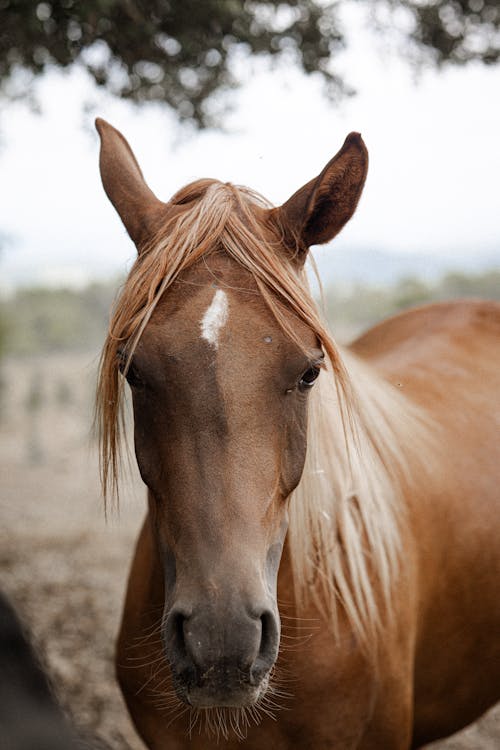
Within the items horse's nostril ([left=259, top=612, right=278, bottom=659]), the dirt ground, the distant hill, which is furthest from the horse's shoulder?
horse's nostril ([left=259, top=612, right=278, bottom=659])

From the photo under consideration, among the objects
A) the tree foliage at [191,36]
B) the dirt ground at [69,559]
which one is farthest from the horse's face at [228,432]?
the tree foliage at [191,36]

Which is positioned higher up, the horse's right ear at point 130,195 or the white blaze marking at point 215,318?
the horse's right ear at point 130,195

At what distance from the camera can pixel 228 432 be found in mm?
1495

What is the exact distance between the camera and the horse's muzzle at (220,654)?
4.48 ft

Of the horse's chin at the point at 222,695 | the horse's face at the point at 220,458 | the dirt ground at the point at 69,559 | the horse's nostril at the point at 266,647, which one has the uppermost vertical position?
the horse's face at the point at 220,458

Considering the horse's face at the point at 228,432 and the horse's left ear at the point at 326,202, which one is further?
the horse's left ear at the point at 326,202

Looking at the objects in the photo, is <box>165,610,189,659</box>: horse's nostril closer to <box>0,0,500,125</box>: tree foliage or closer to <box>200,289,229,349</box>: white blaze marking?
<box>200,289,229,349</box>: white blaze marking

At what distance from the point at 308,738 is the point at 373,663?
0.29m

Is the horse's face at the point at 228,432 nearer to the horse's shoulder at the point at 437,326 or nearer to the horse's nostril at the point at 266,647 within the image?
the horse's nostril at the point at 266,647

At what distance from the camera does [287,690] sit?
6.27 feet

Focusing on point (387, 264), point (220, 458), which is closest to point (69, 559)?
point (387, 264)

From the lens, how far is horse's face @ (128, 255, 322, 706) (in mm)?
1395

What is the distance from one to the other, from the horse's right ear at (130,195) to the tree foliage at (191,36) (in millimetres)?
Answer: 1018

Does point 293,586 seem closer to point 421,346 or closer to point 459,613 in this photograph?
point 459,613
